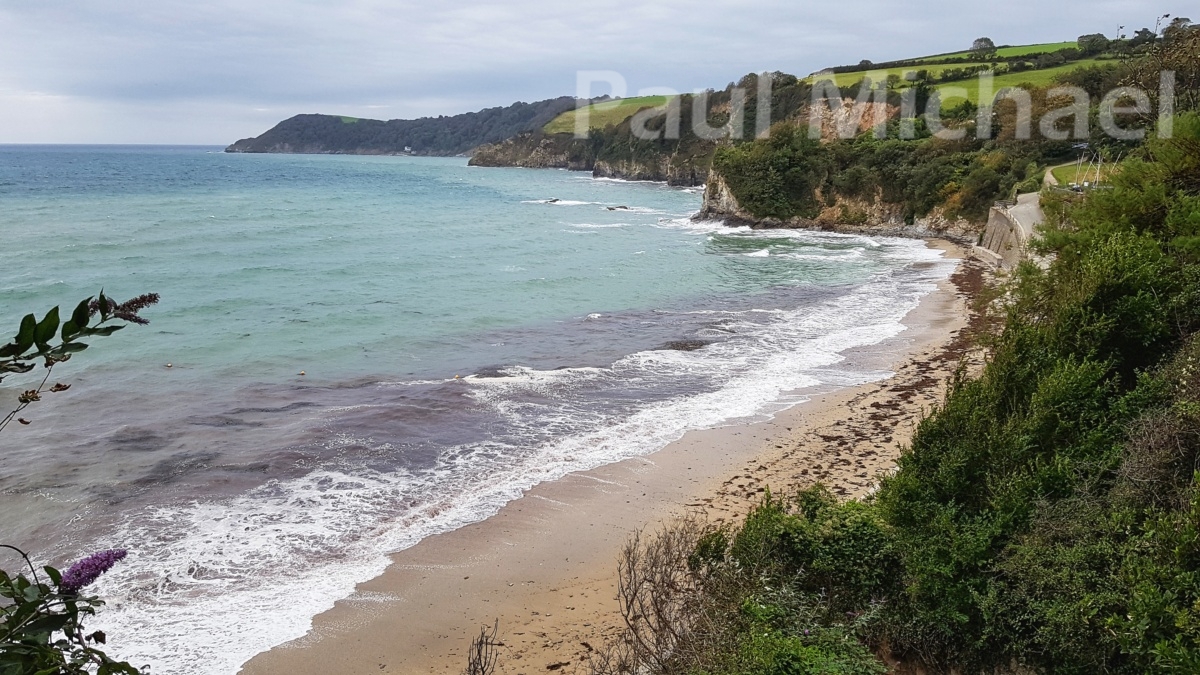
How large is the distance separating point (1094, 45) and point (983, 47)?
629 inches

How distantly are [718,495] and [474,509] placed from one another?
4.08m

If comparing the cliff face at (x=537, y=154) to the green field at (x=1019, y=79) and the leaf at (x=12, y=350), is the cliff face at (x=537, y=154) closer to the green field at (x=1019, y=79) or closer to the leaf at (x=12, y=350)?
the green field at (x=1019, y=79)

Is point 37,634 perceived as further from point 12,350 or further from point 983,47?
point 983,47

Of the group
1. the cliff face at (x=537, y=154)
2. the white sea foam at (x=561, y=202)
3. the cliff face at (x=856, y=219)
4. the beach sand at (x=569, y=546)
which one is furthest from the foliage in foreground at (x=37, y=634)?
the cliff face at (x=537, y=154)

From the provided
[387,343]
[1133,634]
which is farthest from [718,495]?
[387,343]

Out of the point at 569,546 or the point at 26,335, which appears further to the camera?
the point at 569,546

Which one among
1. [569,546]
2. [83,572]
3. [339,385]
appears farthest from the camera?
[339,385]

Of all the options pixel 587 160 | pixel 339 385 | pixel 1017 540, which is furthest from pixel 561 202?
pixel 587 160

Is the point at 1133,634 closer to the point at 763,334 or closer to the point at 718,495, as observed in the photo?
the point at 718,495

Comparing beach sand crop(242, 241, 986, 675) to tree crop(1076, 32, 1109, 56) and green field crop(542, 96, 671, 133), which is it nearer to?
tree crop(1076, 32, 1109, 56)

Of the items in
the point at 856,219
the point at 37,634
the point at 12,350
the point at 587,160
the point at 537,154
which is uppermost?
the point at 537,154

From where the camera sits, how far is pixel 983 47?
85.8m

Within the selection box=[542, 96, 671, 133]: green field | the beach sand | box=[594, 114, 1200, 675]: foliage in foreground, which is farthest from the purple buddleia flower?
box=[542, 96, 671, 133]: green field

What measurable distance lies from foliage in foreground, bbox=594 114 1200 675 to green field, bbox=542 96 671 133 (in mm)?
144463
